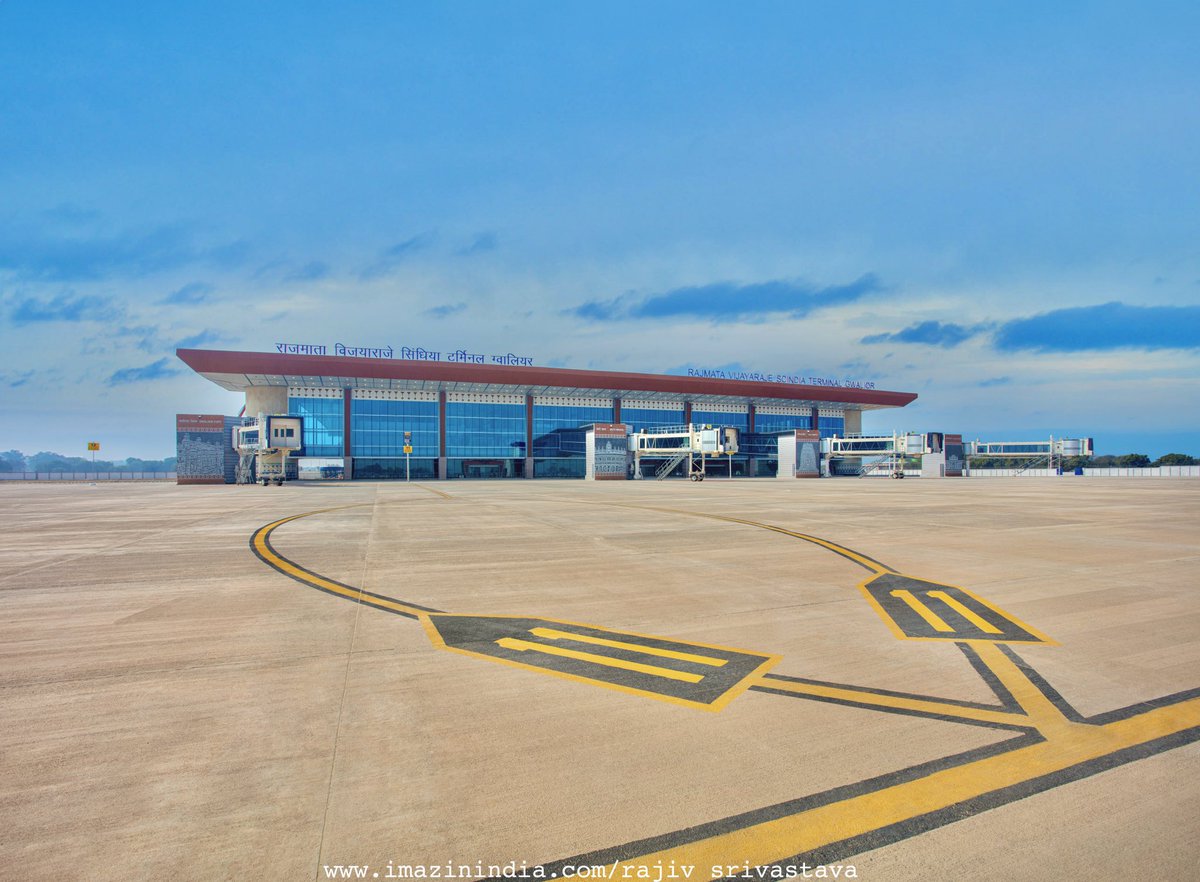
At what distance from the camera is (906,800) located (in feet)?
11.7

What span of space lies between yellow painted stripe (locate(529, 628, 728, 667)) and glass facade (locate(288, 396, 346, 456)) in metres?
66.1

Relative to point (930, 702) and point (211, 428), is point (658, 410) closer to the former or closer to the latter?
point (211, 428)

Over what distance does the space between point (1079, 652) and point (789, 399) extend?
8041 centimetres

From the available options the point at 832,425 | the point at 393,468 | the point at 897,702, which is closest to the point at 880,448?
the point at 832,425

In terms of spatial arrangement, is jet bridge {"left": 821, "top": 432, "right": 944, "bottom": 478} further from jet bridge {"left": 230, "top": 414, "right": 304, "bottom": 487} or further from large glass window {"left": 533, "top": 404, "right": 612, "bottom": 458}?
jet bridge {"left": 230, "top": 414, "right": 304, "bottom": 487}

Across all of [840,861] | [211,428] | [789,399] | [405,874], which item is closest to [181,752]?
[405,874]

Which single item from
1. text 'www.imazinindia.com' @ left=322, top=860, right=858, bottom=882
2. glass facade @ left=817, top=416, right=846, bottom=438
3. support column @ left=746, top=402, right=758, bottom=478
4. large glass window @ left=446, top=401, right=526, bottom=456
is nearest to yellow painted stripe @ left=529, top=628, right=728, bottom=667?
text 'www.imazinindia.com' @ left=322, top=860, right=858, bottom=882

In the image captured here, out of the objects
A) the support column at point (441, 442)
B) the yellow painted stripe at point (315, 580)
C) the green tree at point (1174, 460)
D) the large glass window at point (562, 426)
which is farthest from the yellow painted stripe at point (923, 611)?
the green tree at point (1174, 460)

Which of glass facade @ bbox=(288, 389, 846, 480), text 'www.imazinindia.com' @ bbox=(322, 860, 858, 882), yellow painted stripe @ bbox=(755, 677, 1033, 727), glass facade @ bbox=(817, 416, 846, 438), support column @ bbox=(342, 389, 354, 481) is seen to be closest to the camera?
text 'www.imazinindia.com' @ bbox=(322, 860, 858, 882)

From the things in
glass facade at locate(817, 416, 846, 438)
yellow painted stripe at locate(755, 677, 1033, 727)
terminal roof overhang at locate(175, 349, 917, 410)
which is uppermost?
terminal roof overhang at locate(175, 349, 917, 410)

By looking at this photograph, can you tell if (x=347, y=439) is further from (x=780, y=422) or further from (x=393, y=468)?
(x=780, y=422)

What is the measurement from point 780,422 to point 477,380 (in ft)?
149

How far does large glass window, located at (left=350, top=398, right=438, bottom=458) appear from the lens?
67438 millimetres

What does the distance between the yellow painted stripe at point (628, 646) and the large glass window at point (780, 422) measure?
8248 cm
